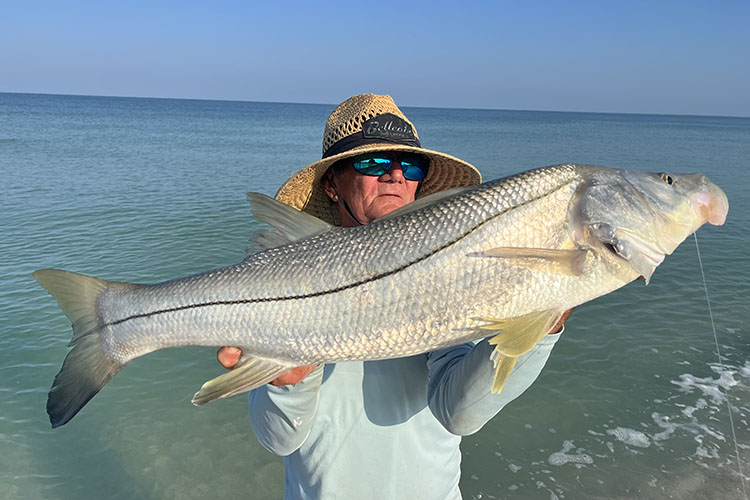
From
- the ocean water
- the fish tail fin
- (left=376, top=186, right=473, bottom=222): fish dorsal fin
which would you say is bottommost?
the ocean water

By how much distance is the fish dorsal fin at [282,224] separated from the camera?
2125mm

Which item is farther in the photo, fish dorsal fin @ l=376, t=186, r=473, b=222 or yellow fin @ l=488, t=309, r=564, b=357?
fish dorsal fin @ l=376, t=186, r=473, b=222

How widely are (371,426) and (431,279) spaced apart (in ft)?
2.72

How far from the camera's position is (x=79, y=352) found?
2.11 m

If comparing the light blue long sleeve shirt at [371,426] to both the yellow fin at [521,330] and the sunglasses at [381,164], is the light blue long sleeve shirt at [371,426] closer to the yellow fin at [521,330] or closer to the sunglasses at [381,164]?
the yellow fin at [521,330]

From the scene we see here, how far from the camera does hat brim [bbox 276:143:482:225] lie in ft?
9.05

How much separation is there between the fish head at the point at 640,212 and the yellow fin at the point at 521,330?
0.32m

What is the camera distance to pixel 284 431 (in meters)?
2.07

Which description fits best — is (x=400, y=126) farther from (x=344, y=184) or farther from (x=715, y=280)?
(x=715, y=280)

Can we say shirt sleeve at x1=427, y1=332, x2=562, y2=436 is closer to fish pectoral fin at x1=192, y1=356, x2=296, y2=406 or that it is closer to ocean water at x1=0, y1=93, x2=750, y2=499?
fish pectoral fin at x1=192, y1=356, x2=296, y2=406

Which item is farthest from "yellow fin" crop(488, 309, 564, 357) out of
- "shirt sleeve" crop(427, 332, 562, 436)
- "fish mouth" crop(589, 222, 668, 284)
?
"fish mouth" crop(589, 222, 668, 284)

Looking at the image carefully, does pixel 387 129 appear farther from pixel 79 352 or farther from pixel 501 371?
pixel 79 352

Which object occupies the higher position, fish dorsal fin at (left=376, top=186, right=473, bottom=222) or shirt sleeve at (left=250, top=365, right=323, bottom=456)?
fish dorsal fin at (left=376, top=186, right=473, bottom=222)

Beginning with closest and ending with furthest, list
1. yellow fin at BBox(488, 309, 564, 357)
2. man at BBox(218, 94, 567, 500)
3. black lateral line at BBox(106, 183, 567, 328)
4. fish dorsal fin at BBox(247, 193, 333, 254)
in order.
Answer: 1. yellow fin at BBox(488, 309, 564, 357)
2. black lateral line at BBox(106, 183, 567, 328)
3. man at BBox(218, 94, 567, 500)
4. fish dorsal fin at BBox(247, 193, 333, 254)
